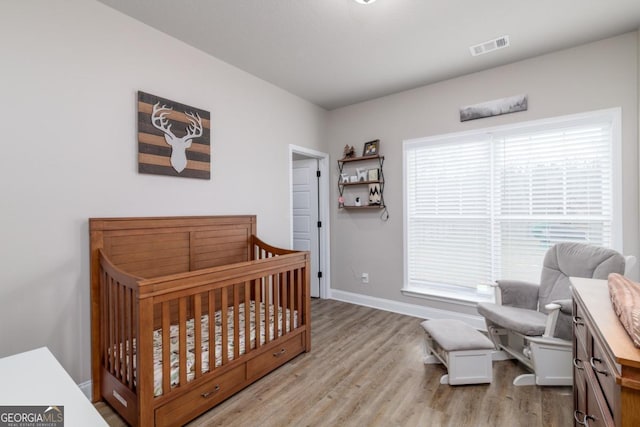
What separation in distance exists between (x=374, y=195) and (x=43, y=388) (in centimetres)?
343

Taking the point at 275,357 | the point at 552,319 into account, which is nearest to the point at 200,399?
the point at 275,357

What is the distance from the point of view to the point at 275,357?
243 centimetres

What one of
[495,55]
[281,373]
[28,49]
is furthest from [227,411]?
[495,55]

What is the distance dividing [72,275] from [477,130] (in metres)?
3.79

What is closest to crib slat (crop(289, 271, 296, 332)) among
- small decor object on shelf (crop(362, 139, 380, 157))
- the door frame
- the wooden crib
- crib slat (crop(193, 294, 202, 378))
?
the wooden crib

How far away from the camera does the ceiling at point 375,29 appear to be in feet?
7.11

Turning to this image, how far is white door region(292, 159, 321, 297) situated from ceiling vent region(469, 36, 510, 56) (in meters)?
2.32

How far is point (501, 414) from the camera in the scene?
6.15 feet

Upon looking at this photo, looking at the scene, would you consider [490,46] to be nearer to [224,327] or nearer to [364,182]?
[364,182]

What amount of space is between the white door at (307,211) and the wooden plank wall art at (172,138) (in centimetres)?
186

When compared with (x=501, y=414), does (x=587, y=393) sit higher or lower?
higher

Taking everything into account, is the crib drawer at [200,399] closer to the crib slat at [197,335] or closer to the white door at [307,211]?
the crib slat at [197,335]

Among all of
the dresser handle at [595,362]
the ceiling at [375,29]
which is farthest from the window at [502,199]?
the dresser handle at [595,362]

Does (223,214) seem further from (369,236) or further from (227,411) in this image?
(369,236)
